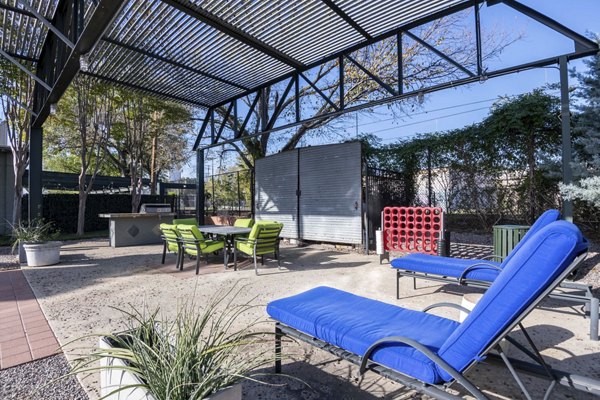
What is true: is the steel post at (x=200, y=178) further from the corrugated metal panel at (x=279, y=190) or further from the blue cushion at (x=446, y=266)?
the blue cushion at (x=446, y=266)

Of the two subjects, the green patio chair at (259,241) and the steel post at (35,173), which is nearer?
the green patio chair at (259,241)

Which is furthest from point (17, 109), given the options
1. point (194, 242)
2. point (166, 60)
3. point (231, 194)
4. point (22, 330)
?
point (22, 330)

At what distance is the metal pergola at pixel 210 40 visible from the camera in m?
4.34

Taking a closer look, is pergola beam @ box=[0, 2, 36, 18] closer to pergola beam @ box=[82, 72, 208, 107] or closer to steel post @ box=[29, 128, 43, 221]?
pergola beam @ box=[82, 72, 208, 107]

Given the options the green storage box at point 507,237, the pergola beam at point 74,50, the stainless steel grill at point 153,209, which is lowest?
the green storage box at point 507,237

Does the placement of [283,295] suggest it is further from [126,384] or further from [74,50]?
[74,50]

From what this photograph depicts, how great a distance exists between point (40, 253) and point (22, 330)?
4288 mm

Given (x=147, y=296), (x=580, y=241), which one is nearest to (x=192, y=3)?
(x=147, y=296)

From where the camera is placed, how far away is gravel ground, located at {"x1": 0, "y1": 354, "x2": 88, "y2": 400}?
6.80 feet

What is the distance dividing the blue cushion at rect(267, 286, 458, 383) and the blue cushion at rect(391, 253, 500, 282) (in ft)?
5.47

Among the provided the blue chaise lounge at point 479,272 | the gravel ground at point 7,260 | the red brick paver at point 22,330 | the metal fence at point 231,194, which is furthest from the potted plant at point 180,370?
the metal fence at point 231,194

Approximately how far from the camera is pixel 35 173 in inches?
285

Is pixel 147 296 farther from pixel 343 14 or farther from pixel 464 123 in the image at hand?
pixel 464 123

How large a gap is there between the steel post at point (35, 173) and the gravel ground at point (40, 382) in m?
6.12
